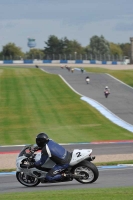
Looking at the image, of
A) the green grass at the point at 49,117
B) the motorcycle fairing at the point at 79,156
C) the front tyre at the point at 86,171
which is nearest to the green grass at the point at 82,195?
the front tyre at the point at 86,171

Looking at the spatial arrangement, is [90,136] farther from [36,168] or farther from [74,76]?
[74,76]

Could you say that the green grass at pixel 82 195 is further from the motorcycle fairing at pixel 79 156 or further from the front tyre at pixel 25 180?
the front tyre at pixel 25 180

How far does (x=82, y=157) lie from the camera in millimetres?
14781

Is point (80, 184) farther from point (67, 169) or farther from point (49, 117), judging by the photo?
point (49, 117)

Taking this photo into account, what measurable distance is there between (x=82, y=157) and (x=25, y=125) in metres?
24.8

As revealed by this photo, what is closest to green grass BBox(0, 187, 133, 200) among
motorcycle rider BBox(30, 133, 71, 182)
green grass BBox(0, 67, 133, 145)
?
motorcycle rider BBox(30, 133, 71, 182)

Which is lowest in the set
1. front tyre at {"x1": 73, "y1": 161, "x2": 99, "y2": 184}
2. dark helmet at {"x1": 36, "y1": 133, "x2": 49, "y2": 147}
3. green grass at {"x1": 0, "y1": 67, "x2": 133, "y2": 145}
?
green grass at {"x1": 0, "y1": 67, "x2": 133, "y2": 145}

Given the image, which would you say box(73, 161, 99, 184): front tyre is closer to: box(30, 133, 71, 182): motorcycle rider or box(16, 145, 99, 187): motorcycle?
box(16, 145, 99, 187): motorcycle

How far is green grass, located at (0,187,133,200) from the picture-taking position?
11938 mm

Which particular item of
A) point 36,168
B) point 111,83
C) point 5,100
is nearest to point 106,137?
point 36,168

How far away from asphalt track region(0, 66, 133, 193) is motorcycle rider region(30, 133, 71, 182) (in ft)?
1.01

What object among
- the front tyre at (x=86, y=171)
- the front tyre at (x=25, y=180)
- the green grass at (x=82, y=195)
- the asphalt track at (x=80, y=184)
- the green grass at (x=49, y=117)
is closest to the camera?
the green grass at (x=82, y=195)

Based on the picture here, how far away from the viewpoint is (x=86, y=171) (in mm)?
14812

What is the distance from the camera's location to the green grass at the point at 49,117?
111 ft
